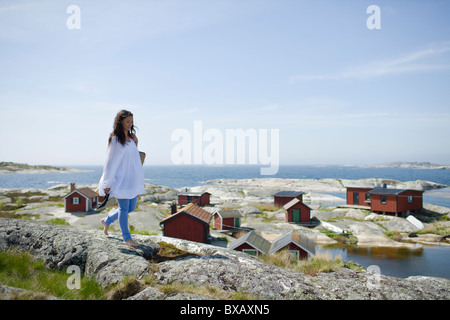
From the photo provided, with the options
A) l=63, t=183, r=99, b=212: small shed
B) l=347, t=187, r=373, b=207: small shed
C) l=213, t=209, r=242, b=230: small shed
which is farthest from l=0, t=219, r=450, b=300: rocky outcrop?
l=347, t=187, r=373, b=207: small shed

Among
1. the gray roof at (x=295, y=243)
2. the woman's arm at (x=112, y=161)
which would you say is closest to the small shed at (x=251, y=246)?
the gray roof at (x=295, y=243)

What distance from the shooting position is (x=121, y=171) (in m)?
4.67

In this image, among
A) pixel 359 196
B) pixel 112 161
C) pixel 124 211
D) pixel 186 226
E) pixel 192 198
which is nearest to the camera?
pixel 112 161

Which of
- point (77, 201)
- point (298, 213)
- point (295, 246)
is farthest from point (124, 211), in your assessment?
point (77, 201)

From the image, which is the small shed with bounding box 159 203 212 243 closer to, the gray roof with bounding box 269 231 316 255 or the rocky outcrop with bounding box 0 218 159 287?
the gray roof with bounding box 269 231 316 255

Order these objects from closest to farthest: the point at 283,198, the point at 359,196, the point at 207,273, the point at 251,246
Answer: the point at 207,273 < the point at 251,246 < the point at 359,196 < the point at 283,198

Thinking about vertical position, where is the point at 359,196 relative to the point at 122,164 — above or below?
below

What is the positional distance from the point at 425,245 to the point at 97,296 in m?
35.3

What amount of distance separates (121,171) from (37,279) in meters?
1.98

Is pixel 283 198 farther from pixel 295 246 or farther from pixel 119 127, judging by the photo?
pixel 119 127

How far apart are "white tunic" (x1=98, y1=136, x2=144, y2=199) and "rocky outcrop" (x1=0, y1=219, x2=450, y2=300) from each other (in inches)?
44.7

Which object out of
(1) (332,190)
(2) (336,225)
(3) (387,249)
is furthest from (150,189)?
(1) (332,190)

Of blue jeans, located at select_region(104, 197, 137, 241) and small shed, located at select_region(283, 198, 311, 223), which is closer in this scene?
blue jeans, located at select_region(104, 197, 137, 241)

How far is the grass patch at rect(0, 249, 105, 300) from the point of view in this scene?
11.5 ft
